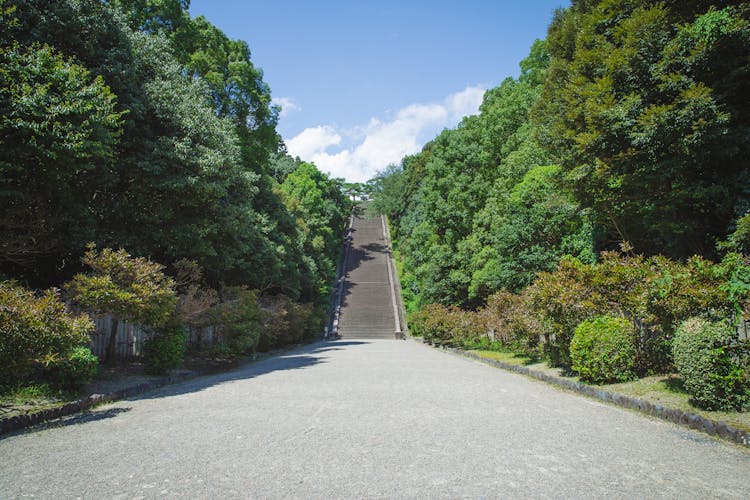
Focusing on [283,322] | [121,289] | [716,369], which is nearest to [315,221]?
[283,322]

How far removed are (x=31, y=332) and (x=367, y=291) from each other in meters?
32.2

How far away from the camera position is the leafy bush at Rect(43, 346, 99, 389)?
6523 mm

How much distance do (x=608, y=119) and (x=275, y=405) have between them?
369 inches

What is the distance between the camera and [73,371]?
659 centimetres

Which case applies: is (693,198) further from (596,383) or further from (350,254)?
(350,254)

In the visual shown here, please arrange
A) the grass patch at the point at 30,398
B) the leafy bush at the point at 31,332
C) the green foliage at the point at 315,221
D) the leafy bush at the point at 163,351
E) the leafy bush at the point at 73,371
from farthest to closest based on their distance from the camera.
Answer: the green foliage at the point at 315,221 < the leafy bush at the point at 163,351 < the leafy bush at the point at 73,371 < the grass patch at the point at 30,398 < the leafy bush at the point at 31,332

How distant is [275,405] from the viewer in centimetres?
618

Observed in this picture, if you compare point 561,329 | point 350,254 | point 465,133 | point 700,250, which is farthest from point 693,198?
point 350,254

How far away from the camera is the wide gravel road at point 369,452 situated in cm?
313

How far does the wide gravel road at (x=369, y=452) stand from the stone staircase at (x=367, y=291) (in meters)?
23.6

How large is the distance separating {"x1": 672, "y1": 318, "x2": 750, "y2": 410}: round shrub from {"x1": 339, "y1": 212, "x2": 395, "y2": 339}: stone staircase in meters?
24.2

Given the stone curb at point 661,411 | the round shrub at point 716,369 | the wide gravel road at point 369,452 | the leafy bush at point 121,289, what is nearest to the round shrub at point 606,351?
the stone curb at point 661,411

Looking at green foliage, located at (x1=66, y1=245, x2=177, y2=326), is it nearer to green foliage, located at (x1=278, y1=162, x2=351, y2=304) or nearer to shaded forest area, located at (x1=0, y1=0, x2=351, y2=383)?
shaded forest area, located at (x1=0, y1=0, x2=351, y2=383)

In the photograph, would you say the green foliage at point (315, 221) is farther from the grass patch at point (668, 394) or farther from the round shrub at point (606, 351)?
the grass patch at point (668, 394)
